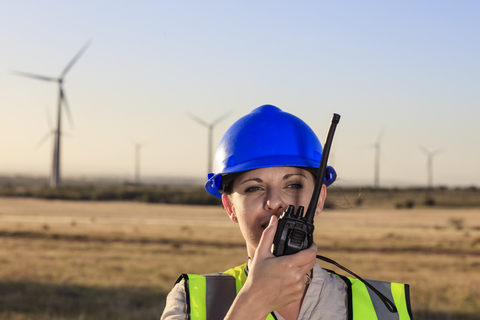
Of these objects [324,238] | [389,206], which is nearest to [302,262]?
[324,238]

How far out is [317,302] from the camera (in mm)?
2992

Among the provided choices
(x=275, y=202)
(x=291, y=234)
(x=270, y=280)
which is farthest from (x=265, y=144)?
(x=270, y=280)

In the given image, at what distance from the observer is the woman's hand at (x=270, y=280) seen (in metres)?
2.33

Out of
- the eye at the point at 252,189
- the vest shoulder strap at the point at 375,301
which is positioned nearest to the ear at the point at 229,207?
the eye at the point at 252,189

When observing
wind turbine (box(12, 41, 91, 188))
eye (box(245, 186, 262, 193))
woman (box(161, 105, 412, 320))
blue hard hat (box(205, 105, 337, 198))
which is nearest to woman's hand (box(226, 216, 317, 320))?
woman (box(161, 105, 412, 320))

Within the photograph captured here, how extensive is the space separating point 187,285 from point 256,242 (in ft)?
1.67

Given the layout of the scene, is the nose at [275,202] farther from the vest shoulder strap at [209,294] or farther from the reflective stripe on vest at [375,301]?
the reflective stripe on vest at [375,301]

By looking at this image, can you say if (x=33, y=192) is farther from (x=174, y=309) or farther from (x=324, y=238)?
(x=174, y=309)

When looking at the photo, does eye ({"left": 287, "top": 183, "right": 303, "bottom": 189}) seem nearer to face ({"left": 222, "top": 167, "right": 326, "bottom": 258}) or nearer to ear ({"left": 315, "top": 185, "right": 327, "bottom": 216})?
face ({"left": 222, "top": 167, "right": 326, "bottom": 258})

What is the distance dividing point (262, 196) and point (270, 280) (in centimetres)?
76

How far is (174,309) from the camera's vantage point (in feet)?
9.51

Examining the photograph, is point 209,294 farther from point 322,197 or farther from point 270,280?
point 322,197

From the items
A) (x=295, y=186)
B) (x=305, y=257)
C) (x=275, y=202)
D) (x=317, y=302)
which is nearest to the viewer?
(x=305, y=257)

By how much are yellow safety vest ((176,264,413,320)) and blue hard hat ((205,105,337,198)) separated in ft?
2.46
